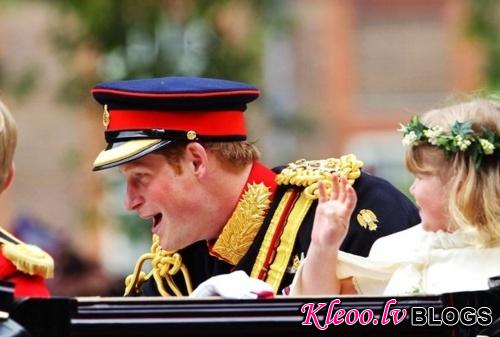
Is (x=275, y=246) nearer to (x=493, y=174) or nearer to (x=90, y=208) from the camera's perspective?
(x=493, y=174)

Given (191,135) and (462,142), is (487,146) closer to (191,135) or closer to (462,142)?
(462,142)

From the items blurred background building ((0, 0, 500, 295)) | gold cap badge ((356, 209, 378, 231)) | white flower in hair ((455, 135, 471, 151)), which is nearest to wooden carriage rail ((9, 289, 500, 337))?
white flower in hair ((455, 135, 471, 151))

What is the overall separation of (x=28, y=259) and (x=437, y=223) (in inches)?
43.7

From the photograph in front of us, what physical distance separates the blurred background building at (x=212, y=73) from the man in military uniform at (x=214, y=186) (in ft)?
16.6

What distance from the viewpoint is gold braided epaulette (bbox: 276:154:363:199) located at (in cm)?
481

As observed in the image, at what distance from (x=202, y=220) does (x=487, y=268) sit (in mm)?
967

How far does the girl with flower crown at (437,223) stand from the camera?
4.23 meters

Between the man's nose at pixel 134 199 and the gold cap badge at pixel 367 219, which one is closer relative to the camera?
the man's nose at pixel 134 199

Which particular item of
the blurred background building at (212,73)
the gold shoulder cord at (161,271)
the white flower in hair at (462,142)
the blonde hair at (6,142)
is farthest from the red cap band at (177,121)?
the blurred background building at (212,73)

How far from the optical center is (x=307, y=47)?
64.1ft

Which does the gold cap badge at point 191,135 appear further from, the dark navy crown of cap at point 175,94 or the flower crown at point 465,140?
the flower crown at point 465,140

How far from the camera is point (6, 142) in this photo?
4164 mm

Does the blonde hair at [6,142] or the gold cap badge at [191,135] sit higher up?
the blonde hair at [6,142]

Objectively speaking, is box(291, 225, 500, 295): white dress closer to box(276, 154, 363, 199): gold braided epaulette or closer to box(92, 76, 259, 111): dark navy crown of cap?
box(276, 154, 363, 199): gold braided epaulette
